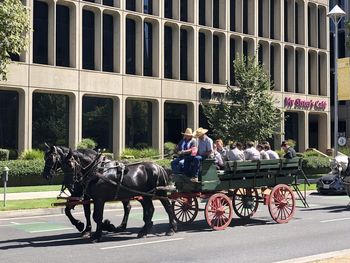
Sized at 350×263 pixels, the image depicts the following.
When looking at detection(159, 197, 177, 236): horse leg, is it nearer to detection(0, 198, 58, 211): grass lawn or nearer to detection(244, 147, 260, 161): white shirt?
detection(244, 147, 260, 161): white shirt

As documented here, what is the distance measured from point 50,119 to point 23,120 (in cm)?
228

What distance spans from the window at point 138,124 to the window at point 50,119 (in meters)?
4.72

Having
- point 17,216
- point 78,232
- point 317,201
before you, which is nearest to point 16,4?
point 17,216

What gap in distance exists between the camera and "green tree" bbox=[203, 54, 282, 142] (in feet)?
97.8

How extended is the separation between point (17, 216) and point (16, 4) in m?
7.14

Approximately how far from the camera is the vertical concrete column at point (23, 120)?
99.1 ft

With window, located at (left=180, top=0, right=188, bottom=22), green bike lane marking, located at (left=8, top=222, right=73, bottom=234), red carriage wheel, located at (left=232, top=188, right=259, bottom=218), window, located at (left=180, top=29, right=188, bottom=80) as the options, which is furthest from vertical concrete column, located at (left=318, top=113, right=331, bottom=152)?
green bike lane marking, located at (left=8, top=222, right=73, bottom=234)

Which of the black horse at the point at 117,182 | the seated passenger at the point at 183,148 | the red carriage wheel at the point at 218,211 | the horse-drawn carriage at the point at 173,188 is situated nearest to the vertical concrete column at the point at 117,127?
the horse-drawn carriage at the point at 173,188

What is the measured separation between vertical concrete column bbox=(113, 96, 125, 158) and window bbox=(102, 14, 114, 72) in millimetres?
2209

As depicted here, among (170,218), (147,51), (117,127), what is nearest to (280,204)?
(170,218)

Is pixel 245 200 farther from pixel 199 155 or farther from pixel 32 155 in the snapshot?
pixel 32 155

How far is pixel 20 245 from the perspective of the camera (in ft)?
34.7

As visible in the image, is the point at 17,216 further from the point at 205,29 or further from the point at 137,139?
the point at 205,29

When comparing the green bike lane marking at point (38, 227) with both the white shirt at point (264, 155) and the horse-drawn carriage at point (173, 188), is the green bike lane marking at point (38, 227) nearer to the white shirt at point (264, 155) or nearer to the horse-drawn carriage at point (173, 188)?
the horse-drawn carriage at point (173, 188)
